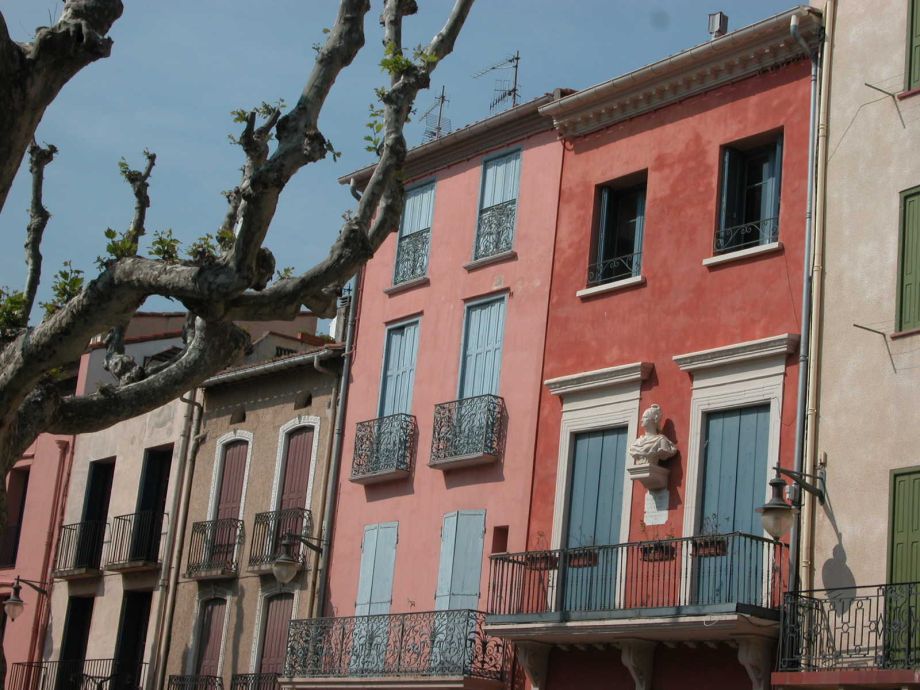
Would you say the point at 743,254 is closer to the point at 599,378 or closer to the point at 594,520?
the point at 599,378

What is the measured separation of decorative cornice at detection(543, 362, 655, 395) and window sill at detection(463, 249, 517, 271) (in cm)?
241

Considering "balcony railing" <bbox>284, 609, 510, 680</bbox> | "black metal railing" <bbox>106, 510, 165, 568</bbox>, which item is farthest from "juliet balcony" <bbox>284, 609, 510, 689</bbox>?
"black metal railing" <bbox>106, 510, 165, 568</bbox>

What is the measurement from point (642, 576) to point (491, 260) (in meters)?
6.55

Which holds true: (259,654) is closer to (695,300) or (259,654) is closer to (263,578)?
(263,578)

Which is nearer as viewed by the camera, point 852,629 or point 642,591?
point 852,629

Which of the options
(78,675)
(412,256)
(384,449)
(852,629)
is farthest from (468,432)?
(78,675)

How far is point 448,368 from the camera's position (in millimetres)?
26109

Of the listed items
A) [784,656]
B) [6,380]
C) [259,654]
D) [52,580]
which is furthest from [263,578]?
[6,380]

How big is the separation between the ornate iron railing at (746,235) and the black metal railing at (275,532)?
30.2ft

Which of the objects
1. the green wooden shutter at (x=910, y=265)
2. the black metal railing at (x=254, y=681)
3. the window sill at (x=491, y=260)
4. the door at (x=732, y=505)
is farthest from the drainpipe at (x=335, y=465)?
the green wooden shutter at (x=910, y=265)

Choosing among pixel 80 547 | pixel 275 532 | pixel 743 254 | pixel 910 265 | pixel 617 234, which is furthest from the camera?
pixel 80 547

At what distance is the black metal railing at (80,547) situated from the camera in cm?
3328

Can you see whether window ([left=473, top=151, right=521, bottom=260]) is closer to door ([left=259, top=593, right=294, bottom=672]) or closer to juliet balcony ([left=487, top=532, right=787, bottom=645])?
juliet balcony ([left=487, top=532, right=787, bottom=645])

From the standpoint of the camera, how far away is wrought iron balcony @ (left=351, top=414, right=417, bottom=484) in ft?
86.0
